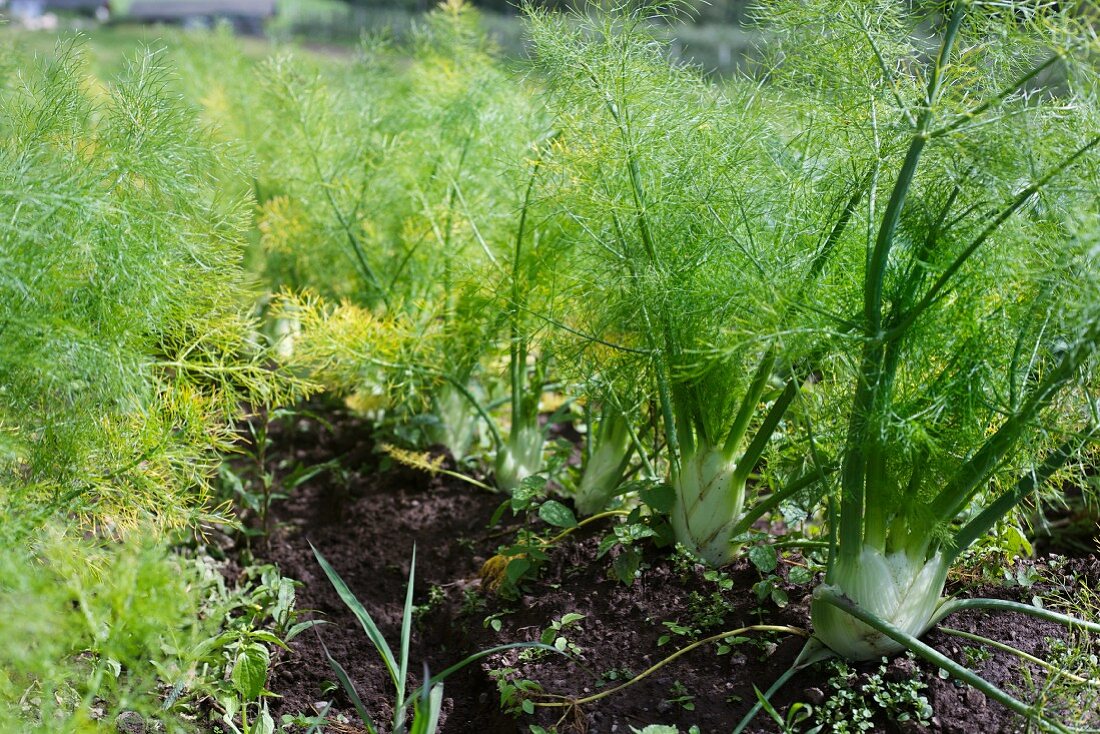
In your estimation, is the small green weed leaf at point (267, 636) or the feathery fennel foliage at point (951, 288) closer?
the feathery fennel foliage at point (951, 288)

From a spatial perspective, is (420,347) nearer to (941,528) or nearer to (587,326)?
(587,326)

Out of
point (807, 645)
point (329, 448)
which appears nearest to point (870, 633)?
point (807, 645)

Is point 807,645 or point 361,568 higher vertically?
point 807,645

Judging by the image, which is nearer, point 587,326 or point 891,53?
point 891,53

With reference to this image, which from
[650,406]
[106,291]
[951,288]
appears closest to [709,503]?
[650,406]

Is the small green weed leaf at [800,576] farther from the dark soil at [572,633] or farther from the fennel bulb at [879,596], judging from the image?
the fennel bulb at [879,596]

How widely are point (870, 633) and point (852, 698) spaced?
0.12 m

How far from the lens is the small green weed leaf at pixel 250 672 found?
182 cm

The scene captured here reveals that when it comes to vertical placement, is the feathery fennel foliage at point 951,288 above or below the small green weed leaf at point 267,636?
above

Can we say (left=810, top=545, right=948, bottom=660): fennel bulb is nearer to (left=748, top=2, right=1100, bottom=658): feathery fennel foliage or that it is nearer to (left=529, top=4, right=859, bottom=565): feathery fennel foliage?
(left=748, top=2, right=1100, bottom=658): feathery fennel foliage

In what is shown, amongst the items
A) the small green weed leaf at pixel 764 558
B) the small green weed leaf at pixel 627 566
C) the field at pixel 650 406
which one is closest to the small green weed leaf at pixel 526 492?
the field at pixel 650 406

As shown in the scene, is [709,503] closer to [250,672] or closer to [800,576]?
[800,576]

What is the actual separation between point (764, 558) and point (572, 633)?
1.31 feet

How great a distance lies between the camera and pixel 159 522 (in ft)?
6.43
